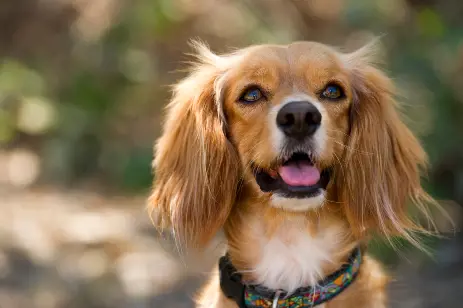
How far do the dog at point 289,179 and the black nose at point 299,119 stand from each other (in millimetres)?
29

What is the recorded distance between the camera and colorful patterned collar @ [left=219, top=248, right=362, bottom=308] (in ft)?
10.0

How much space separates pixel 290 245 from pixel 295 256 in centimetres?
6

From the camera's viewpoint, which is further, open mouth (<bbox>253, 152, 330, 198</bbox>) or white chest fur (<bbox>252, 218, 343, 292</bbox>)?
white chest fur (<bbox>252, 218, 343, 292</bbox>)

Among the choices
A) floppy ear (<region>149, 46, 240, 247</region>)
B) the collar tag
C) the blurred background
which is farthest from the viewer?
the blurred background

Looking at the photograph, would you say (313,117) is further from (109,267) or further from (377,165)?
(109,267)

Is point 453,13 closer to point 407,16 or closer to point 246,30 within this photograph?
point 407,16

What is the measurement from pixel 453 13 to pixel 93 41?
3454mm

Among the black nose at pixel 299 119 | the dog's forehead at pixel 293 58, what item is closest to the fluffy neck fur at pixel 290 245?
the black nose at pixel 299 119

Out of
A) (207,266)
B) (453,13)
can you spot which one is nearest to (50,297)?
(207,266)

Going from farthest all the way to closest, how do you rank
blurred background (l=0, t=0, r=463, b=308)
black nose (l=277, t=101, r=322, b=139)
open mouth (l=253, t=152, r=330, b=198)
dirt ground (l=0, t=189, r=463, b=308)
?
1. dirt ground (l=0, t=189, r=463, b=308)
2. blurred background (l=0, t=0, r=463, b=308)
3. open mouth (l=253, t=152, r=330, b=198)
4. black nose (l=277, t=101, r=322, b=139)

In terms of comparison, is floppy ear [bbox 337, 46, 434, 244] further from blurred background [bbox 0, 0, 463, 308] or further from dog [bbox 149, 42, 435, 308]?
blurred background [bbox 0, 0, 463, 308]

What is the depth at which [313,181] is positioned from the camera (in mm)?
2996

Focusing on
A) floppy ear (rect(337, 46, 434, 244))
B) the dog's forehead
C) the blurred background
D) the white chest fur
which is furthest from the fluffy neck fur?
the blurred background

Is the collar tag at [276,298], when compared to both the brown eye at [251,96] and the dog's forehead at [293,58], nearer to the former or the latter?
the brown eye at [251,96]
